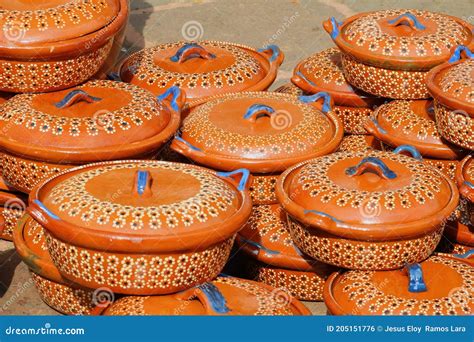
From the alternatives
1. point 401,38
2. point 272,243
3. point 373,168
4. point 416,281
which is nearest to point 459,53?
point 401,38

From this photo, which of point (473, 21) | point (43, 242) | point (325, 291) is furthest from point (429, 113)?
point (473, 21)

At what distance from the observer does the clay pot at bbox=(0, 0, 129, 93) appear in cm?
522

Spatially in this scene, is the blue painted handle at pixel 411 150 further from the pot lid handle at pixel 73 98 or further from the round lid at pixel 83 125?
the pot lid handle at pixel 73 98

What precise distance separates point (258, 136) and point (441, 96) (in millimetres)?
960

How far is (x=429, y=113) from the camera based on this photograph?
5.55 metres

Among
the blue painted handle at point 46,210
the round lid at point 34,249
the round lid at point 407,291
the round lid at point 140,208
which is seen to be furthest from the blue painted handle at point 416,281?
the round lid at point 34,249

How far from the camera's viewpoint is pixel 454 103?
16.5ft

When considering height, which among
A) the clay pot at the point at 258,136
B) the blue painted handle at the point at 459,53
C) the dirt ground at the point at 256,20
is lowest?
the dirt ground at the point at 256,20

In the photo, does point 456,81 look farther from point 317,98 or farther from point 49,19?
point 49,19

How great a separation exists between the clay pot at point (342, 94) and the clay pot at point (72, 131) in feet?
3.45

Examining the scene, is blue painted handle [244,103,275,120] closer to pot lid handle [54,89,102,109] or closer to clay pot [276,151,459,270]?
clay pot [276,151,459,270]

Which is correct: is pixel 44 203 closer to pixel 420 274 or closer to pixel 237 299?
pixel 237 299

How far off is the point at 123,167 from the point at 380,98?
6.11ft

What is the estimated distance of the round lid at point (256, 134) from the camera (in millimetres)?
5199
